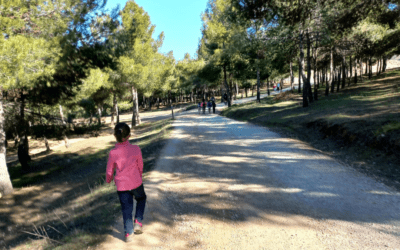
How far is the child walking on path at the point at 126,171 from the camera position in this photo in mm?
3199

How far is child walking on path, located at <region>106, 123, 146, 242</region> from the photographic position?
3.20m

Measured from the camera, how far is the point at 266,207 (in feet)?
13.5

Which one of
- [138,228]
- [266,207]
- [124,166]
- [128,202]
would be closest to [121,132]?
[124,166]

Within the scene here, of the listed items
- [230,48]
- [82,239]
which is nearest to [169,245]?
[82,239]

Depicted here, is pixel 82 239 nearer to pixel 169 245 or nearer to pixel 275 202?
pixel 169 245

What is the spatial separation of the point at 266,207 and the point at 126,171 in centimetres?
256

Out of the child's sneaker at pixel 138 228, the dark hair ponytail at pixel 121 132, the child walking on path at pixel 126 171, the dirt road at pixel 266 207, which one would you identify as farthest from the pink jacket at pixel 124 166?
the dirt road at pixel 266 207

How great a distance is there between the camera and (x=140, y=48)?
26078 mm

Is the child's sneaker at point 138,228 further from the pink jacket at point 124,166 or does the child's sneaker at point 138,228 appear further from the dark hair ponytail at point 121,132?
the dark hair ponytail at point 121,132

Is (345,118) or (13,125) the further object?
(13,125)

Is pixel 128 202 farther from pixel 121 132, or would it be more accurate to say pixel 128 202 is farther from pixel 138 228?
pixel 121 132

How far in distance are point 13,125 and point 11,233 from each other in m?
7.51

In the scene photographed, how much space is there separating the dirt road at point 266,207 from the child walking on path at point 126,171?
1.67 ft

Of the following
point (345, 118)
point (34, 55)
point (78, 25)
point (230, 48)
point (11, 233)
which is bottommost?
point (11, 233)
